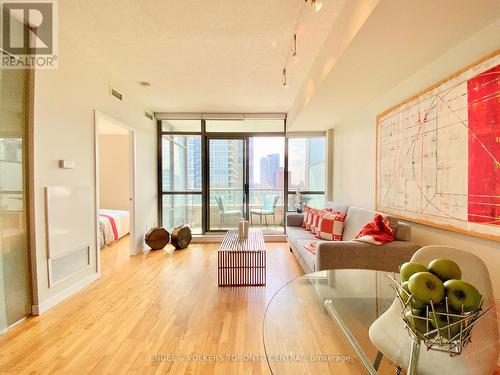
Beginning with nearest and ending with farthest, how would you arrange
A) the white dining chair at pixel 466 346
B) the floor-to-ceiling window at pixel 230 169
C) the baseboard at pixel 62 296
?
the white dining chair at pixel 466 346
the baseboard at pixel 62 296
the floor-to-ceiling window at pixel 230 169

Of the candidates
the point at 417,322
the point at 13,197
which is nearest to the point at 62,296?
the point at 13,197

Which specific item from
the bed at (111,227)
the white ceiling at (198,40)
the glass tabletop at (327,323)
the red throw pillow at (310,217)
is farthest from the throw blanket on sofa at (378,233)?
the bed at (111,227)

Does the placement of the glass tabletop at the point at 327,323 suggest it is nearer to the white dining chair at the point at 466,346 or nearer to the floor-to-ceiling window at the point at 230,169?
the white dining chair at the point at 466,346

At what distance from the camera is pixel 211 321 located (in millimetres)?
1948

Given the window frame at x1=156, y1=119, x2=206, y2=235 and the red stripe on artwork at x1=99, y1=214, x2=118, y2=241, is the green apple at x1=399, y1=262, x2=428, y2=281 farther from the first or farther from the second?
the red stripe on artwork at x1=99, y1=214, x2=118, y2=241

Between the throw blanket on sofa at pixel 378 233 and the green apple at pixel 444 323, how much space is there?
156 centimetres

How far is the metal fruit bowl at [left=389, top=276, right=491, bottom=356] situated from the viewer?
1.81 feet

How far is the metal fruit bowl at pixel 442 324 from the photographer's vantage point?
0.55m

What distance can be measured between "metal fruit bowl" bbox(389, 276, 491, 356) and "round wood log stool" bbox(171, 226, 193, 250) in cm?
390

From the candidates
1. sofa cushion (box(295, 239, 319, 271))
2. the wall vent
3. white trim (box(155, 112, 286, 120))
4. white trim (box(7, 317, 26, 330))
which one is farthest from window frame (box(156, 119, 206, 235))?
white trim (box(7, 317, 26, 330))

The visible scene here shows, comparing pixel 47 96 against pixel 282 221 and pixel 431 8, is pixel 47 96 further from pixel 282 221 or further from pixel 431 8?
pixel 282 221

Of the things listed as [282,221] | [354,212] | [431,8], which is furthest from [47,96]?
[282,221]

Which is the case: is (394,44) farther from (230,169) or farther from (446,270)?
(230,169)

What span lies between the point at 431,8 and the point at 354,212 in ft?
7.03
